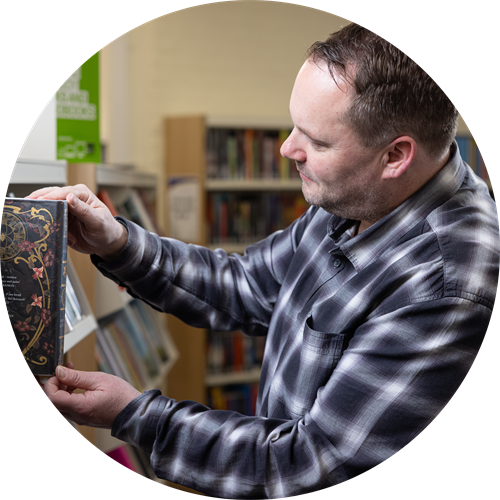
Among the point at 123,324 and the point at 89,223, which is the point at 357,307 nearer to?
the point at 89,223

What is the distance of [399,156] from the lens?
84 centimetres

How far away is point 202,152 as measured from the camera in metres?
2.69

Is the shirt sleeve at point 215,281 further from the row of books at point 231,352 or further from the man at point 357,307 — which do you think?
the row of books at point 231,352

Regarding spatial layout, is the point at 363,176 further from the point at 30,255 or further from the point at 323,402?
the point at 30,255

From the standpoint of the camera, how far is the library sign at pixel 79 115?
52.8 inches

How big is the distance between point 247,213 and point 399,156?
79.5 inches

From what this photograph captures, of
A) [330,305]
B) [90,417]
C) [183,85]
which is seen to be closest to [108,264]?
[90,417]

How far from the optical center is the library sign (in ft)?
4.40

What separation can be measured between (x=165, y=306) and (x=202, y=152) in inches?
68.3

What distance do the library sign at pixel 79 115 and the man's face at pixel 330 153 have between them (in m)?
0.77

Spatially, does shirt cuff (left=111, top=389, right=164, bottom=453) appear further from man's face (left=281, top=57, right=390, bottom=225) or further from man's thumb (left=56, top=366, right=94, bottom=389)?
man's face (left=281, top=57, right=390, bottom=225)

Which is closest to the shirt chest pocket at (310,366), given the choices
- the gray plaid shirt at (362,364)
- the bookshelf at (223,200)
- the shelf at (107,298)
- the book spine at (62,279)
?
the gray plaid shirt at (362,364)

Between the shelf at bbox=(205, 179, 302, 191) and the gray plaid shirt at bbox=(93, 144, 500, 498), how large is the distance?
5.97 ft

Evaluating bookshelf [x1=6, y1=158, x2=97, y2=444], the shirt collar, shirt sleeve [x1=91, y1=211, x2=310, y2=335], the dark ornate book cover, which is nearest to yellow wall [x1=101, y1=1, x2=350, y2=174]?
bookshelf [x1=6, y1=158, x2=97, y2=444]
